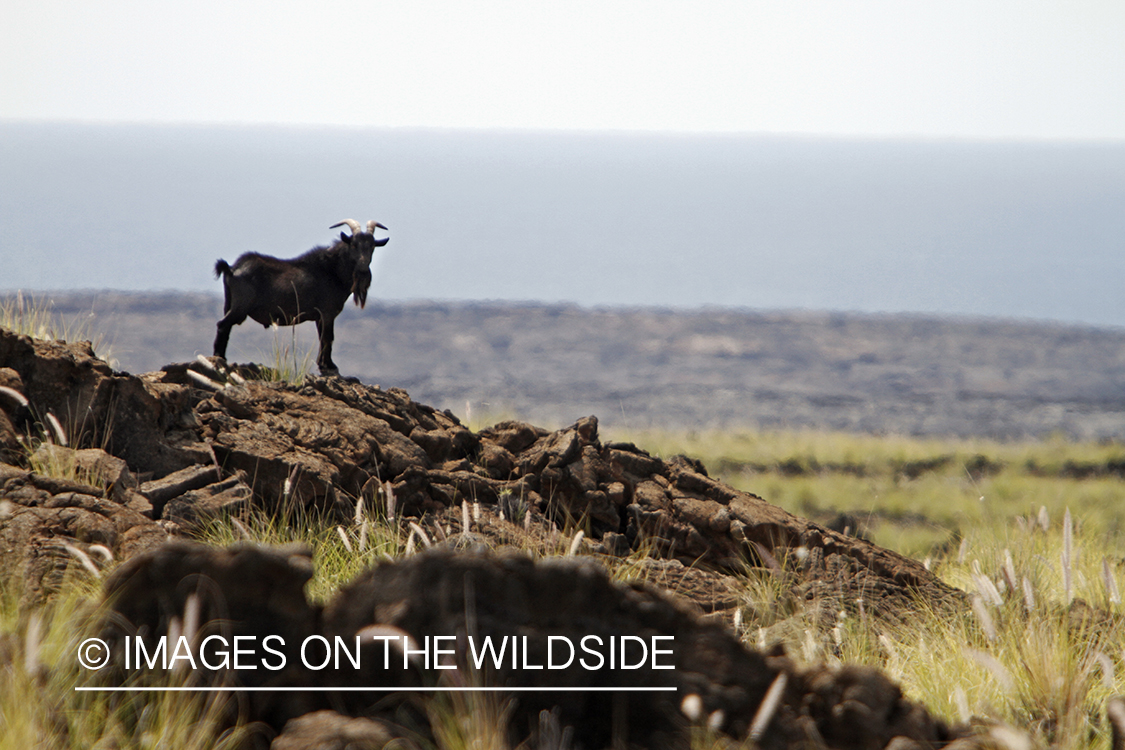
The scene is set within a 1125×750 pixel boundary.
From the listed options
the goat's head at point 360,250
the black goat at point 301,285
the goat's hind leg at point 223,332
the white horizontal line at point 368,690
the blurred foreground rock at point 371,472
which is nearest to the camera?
the white horizontal line at point 368,690

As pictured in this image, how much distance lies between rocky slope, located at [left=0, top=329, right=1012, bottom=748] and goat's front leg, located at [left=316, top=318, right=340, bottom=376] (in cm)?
82

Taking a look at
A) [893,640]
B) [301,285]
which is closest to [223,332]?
[301,285]

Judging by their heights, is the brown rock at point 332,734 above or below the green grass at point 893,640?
above

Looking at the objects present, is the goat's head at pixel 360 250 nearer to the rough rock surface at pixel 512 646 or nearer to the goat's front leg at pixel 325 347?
the goat's front leg at pixel 325 347

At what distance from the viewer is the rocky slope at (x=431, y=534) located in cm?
327

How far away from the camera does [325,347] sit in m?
8.73

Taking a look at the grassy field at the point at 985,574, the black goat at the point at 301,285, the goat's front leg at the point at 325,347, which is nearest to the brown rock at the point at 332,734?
the grassy field at the point at 985,574

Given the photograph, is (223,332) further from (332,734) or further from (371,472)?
(332,734)

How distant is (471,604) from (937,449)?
81.2ft

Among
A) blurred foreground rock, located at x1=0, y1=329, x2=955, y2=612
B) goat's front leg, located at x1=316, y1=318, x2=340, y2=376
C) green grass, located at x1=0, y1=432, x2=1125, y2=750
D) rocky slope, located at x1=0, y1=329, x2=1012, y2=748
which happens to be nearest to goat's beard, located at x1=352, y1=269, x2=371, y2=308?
goat's front leg, located at x1=316, y1=318, x2=340, y2=376

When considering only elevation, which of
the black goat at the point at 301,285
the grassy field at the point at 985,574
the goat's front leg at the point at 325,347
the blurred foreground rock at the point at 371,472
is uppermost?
the black goat at the point at 301,285

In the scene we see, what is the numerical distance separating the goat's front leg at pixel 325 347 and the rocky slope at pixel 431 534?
824 millimetres

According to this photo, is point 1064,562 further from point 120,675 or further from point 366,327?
point 366,327

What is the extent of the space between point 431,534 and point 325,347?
319cm
